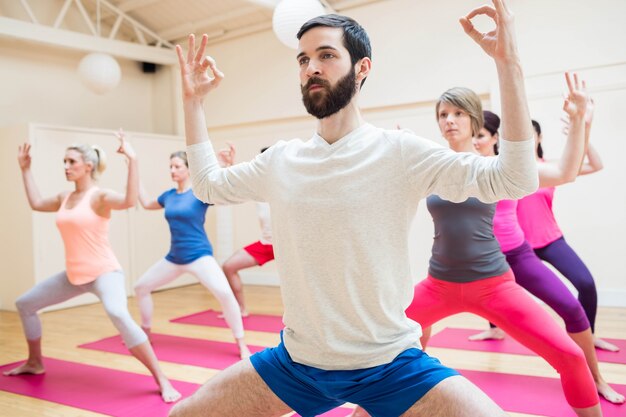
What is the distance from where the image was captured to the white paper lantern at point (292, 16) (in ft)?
13.6

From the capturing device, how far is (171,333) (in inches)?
174

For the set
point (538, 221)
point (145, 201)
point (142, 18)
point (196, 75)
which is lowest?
point (538, 221)

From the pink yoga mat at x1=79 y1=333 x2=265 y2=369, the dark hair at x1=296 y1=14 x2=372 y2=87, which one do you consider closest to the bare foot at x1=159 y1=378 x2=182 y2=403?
the pink yoga mat at x1=79 y1=333 x2=265 y2=369

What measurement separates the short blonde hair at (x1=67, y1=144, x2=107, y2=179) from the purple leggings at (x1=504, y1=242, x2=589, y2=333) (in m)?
2.35

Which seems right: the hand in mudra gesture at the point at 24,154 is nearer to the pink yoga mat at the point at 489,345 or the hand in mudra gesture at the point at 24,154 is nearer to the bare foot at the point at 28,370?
the bare foot at the point at 28,370

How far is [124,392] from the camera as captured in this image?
303cm

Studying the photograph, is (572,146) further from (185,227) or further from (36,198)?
(36,198)

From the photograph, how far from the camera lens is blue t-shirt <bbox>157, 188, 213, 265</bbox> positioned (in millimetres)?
3711

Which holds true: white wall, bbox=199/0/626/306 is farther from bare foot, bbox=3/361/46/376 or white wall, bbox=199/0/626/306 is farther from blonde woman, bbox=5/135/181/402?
bare foot, bbox=3/361/46/376

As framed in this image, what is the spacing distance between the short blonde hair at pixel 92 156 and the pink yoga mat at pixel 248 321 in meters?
1.77

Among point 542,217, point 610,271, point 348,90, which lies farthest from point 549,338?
point 610,271

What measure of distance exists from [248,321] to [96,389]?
1.75 meters

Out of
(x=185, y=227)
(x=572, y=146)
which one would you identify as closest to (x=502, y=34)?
(x=572, y=146)

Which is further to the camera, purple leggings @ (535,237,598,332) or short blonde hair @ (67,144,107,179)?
short blonde hair @ (67,144,107,179)
